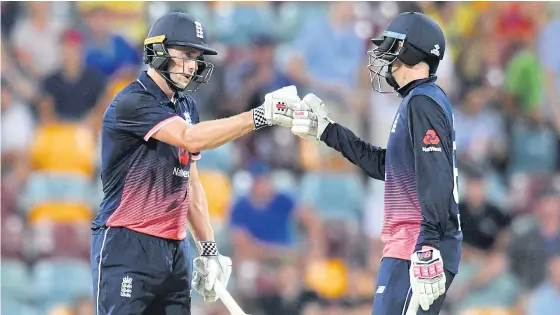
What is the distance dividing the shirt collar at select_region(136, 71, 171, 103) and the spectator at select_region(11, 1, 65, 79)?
453cm

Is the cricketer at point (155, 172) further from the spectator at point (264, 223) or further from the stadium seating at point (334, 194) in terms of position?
the stadium seating at point (334, 194)

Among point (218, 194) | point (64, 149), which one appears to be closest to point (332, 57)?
point (218, 194)

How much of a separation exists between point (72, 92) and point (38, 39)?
0.72 meters

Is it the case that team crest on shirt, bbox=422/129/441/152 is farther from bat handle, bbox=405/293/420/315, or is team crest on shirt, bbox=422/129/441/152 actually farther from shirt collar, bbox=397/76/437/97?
bat handle, bbox=405/293/420/315

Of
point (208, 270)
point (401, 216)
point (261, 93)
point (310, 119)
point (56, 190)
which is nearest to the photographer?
point (401, 216)

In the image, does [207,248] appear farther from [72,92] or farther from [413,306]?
[72,92]

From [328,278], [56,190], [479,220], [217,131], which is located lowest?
[328,278]

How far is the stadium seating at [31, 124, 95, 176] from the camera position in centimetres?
977

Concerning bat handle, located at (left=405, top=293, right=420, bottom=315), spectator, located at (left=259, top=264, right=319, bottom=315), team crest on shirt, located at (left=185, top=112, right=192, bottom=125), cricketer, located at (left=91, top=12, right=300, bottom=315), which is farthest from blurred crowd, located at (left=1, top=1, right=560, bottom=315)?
bat handle, located at (left=405, top=293, right=420, bottom=315)

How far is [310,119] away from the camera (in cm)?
582

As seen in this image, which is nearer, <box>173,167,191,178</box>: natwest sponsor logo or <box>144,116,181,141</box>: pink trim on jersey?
<box>144,116,181,141</box>: pink trim on jersey

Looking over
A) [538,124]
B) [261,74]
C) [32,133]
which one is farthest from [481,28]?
[32,133]

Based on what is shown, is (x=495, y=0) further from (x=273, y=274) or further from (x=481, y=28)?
Answer: (x=273, y=274)

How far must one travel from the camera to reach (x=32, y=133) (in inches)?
389
